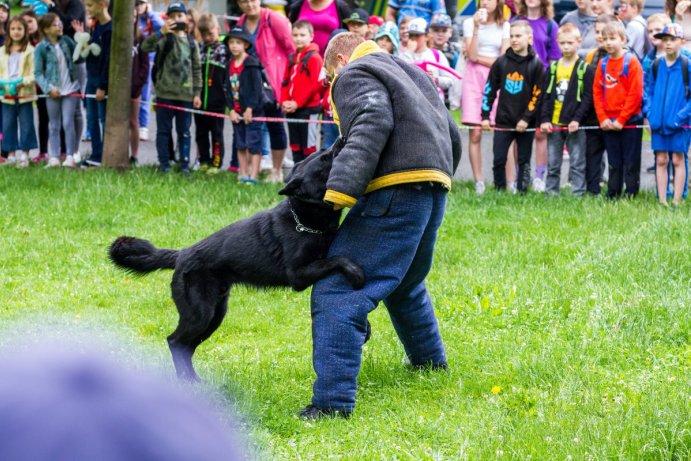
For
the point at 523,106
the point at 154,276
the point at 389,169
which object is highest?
the point at 389,169

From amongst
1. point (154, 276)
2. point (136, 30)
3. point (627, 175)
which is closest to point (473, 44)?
point (627, 175)

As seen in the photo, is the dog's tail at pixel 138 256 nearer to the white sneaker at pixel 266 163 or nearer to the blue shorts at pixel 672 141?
the blue shorts at pixel 672 141

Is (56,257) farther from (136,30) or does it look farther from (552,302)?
(136,30)

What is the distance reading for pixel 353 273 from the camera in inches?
180

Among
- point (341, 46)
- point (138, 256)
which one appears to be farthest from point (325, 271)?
point (341, 46)

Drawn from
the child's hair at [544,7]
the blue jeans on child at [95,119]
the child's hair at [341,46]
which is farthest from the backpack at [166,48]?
the child's hair at [341,46]

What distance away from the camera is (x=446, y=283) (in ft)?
23.3

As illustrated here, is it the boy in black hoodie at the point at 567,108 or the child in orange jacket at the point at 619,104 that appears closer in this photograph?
the child in orange jacket at the point at 619,104

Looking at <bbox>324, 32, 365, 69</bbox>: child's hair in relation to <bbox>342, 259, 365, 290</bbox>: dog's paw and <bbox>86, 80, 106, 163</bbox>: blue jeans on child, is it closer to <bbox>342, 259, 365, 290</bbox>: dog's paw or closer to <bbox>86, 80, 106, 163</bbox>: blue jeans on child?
<bbox>342, 259, 365, 290</bbox>: dog's paw

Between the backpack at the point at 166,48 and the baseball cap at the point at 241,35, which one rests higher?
the baseball cap at the point at 241,35

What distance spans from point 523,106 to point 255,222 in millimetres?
6607

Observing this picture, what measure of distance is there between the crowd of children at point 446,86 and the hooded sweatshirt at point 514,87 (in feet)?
0.04

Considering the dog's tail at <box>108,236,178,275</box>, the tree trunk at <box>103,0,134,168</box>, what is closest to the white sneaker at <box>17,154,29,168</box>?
the tree trunk at <box>103,0,134,168</box>

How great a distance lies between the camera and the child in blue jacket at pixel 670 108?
984cm
